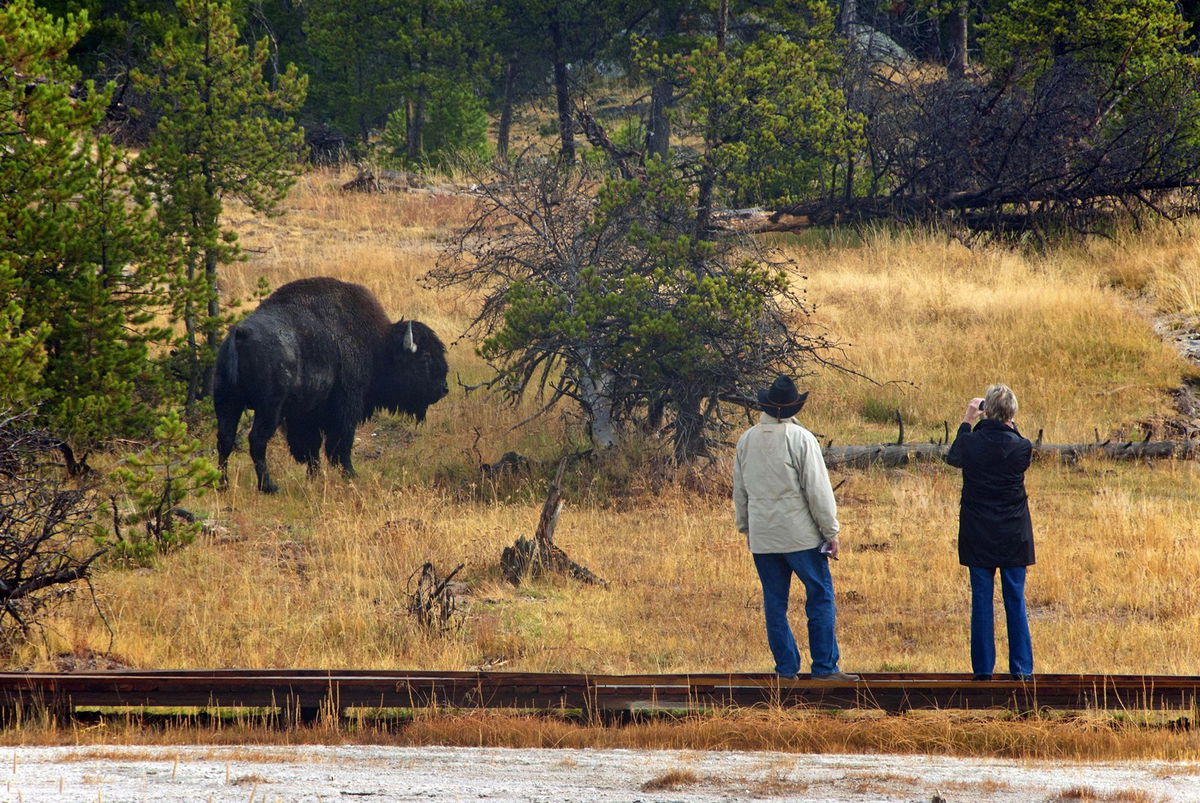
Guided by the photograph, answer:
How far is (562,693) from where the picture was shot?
6.51 m

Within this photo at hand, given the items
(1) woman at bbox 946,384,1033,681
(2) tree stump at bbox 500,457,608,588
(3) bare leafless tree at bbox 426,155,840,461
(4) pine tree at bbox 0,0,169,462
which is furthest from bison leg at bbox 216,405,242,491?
(1) woman at bbox 946,384,1033,681

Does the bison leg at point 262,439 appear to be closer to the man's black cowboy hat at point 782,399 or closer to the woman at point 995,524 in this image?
the man's black cowboy hat at point 782,399

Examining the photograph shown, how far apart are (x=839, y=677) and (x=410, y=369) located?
28.5ft

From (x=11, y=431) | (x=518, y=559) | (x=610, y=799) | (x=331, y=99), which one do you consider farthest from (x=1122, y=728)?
(x=331, y=99)

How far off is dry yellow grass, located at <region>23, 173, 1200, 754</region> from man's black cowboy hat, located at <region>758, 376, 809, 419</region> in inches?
65.8

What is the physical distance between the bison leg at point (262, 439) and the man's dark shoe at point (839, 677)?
752cm

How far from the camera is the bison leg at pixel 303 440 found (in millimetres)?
13594

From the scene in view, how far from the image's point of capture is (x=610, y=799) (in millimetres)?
5039

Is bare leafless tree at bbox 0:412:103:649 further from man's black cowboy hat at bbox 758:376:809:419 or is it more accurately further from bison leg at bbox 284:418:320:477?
bison leg at bbox 284:418:320:477

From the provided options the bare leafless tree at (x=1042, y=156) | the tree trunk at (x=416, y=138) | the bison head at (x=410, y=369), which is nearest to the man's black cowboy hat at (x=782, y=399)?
the bison head at (x=410, y=369)

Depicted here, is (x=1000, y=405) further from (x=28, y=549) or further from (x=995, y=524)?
(x=28, y=549)

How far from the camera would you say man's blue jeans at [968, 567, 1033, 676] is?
6934mm

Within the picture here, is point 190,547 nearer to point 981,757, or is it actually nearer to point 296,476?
point 296,476

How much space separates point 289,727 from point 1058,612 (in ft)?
18.1
